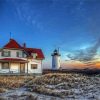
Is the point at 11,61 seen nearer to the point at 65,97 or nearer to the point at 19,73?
the point at 19,73

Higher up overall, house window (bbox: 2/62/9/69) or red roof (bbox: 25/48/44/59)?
red roof (bbox: 25/48/44/59)

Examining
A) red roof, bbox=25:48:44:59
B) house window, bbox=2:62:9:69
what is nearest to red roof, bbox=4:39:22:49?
house window, bbox=2:62:9:69

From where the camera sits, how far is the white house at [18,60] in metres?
38.0

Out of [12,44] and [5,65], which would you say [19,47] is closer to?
[12,44]

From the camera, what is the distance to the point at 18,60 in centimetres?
3825

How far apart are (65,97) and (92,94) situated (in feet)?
6.24

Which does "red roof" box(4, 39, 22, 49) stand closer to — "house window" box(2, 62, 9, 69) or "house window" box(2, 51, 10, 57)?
"house window" box(2, 51, 10, 57)

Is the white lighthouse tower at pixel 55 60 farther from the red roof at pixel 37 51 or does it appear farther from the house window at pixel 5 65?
the house window at pixel 5 65

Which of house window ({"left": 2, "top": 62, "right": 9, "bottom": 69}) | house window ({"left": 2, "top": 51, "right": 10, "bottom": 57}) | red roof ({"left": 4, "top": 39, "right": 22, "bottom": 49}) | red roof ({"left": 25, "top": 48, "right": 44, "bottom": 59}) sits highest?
red roof ({"left": 4, "top": 39, "right": 22, "bottom": 49})

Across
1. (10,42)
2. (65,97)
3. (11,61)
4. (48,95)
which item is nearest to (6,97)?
(48,95)

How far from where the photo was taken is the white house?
38.0m

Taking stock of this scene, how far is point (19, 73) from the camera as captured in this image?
3794 cm

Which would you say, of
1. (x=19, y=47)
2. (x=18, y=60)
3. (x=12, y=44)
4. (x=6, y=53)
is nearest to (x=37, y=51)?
(x=19, y=47)

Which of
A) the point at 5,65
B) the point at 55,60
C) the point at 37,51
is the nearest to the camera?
the point at 5,65
